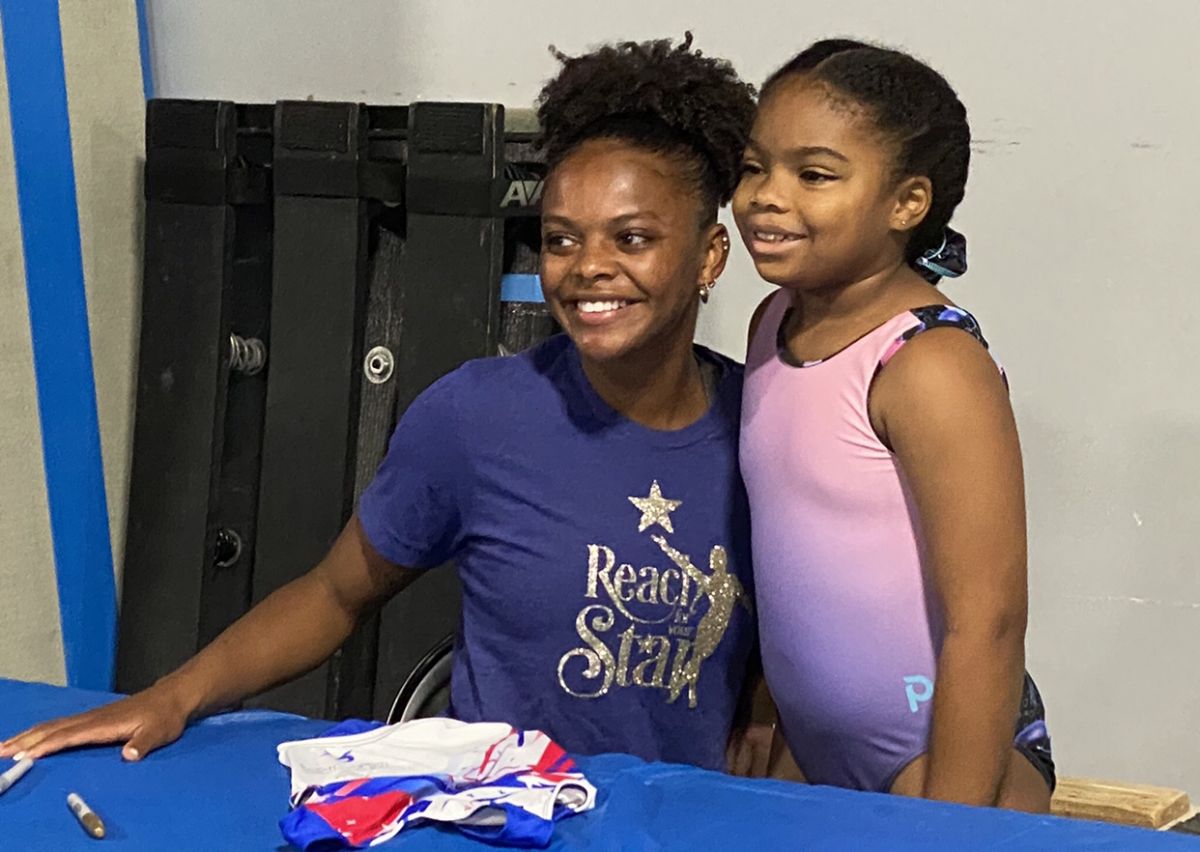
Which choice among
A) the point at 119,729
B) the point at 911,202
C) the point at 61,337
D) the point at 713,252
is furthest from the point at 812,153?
the point at 61,337

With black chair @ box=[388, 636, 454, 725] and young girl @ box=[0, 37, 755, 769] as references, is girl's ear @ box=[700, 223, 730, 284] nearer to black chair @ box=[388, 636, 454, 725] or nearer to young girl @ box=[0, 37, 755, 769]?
young girl @ box=[0, 37, 755, 769]

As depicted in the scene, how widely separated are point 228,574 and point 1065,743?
1.28 m

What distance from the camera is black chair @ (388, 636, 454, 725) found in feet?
5.39

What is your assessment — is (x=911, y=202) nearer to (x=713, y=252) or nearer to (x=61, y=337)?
(x=713, y=252)

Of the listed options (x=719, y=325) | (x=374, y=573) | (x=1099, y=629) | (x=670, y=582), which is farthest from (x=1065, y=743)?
(x=374, y=573)

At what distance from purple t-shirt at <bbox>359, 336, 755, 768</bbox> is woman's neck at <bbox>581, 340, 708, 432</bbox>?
0.01 metres

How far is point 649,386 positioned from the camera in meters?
1.47

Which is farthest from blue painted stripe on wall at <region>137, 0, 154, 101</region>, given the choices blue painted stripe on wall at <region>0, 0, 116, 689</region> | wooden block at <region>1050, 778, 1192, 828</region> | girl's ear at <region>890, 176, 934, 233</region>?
wooden block at <region>1050, 778, 1192, 828</region>

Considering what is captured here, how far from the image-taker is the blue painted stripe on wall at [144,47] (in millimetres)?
2293

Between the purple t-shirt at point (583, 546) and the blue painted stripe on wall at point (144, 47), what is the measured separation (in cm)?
112

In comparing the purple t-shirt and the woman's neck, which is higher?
the woman's neck

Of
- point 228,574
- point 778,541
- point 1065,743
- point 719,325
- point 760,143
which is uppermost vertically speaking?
point 760,143

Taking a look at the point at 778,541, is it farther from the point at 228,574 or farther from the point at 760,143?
the point at 228,574

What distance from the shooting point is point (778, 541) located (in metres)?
1.32
